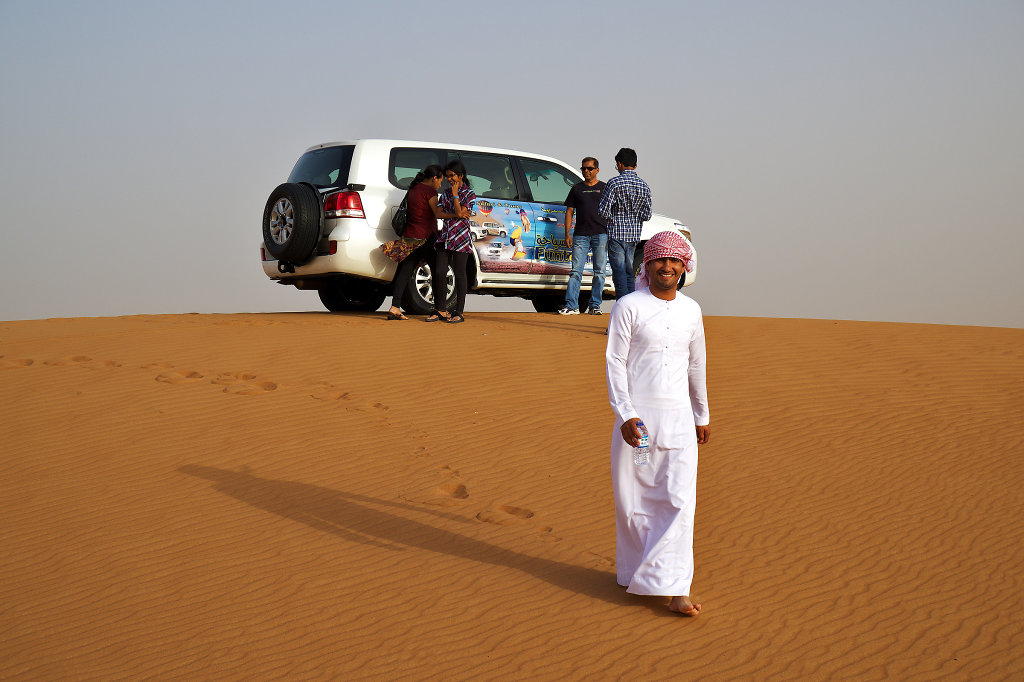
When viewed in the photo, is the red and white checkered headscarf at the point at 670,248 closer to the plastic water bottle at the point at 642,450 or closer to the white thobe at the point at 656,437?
the white thobe at the point at 656,437

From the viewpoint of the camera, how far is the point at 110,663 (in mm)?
4371

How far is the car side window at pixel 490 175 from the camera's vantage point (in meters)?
12.2

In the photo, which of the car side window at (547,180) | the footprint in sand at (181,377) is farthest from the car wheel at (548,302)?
the footprint in sand at (181,377)

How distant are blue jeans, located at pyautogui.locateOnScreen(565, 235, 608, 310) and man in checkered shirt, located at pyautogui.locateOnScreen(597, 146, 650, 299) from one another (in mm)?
305

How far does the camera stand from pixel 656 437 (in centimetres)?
462

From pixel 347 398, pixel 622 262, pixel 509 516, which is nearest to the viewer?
pixel 509 516

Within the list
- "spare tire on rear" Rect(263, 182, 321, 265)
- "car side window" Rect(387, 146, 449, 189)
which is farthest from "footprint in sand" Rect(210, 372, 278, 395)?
"car side window" Rect(387, 146, 449, 189)

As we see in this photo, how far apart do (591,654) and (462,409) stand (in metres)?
4.91

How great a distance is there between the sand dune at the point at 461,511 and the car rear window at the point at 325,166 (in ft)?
5.66

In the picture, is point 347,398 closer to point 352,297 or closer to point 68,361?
point 68,361

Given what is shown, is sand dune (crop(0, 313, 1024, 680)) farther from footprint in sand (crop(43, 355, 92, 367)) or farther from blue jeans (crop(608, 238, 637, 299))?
blue jeans (crop(608, 238, 637, 299))

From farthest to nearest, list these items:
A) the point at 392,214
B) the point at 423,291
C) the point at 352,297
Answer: the point at 352,297, the point at 423,291, the point at 392,214

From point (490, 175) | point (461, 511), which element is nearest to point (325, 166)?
point (490, 175)

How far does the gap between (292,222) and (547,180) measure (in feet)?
11.4
